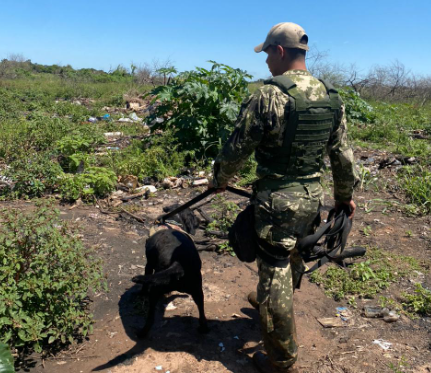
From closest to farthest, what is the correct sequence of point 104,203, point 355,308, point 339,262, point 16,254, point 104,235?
1. point 16,254
2. point 355,308
3. point 339,262
4. point 104,235
5. point 104,203

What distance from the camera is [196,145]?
6797 millimetres

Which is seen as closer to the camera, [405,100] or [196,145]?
[196,145]

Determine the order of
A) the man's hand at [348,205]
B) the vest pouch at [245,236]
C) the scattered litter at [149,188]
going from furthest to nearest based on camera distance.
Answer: the scattered litter at [149,188], the man's hand at [348,205], the vest pouch at [245,236]

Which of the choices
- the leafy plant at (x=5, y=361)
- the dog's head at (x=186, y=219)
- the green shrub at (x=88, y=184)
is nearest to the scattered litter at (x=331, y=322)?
the dog's head at (x=186, y=219)

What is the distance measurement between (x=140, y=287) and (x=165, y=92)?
394cm

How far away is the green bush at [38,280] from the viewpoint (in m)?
2.43

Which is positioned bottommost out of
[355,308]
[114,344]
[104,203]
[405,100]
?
[114,344]

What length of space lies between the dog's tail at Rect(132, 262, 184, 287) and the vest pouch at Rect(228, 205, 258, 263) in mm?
492

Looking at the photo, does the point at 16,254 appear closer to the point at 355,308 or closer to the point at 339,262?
the point at 355,308

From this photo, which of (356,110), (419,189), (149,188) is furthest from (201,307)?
(356,110)

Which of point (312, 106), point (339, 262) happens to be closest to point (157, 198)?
point (339, 262)

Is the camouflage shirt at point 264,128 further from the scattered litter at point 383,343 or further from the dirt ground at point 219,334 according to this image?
the scattered litter at point 383,343

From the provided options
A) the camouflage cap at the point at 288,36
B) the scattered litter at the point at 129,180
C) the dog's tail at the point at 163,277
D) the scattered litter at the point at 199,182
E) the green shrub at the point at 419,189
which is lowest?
the dog's tail at the point at 163,277

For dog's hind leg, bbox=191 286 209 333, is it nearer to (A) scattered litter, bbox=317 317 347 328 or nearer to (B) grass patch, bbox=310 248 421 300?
(A) scattered litter, bbox=317 317 347 328
